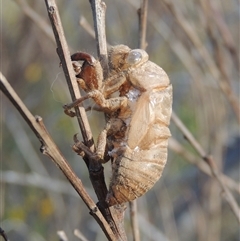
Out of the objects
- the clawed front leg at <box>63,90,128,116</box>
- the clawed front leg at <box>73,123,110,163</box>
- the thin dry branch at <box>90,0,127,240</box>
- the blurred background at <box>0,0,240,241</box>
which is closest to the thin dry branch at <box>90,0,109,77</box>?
the thin dry branch at <box>90,0,127,240</box>

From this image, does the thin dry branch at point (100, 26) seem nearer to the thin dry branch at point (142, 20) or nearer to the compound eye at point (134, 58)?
the compound eye at point (134, 58)

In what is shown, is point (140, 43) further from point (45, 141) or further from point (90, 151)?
point (45, 141)

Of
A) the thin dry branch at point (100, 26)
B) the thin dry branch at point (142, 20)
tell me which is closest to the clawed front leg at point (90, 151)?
the thin dry branch at point (100, 26)

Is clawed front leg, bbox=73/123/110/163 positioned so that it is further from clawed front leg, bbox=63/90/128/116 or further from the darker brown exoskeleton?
clawed front leg, bbox=63/90/128/116

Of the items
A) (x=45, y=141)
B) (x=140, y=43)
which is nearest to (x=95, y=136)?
(x=140, y=43)

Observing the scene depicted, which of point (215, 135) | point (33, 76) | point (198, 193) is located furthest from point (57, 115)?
point (215, 135)

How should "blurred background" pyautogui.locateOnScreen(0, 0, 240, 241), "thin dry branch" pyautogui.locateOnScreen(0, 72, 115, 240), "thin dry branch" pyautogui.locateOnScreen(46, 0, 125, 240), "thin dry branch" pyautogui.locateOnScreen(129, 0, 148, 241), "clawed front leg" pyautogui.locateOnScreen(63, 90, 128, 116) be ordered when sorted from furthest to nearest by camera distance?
"blurred background" pyautogui.locateOnScreen(0, 0, 240, 241)
"thin dry branch" pyautogui.locateOnScreen(129, 0, 148, 241)
"clawed front leg" pyautogui.locateOnScreen(63, 90, 128, 116)
"thin dry branch" pyautogui.locateOnScreen(46, 0, 125, 240)
"thin dry branch" pyautogui.locateOnScreen(0, 72, 115, 240)
